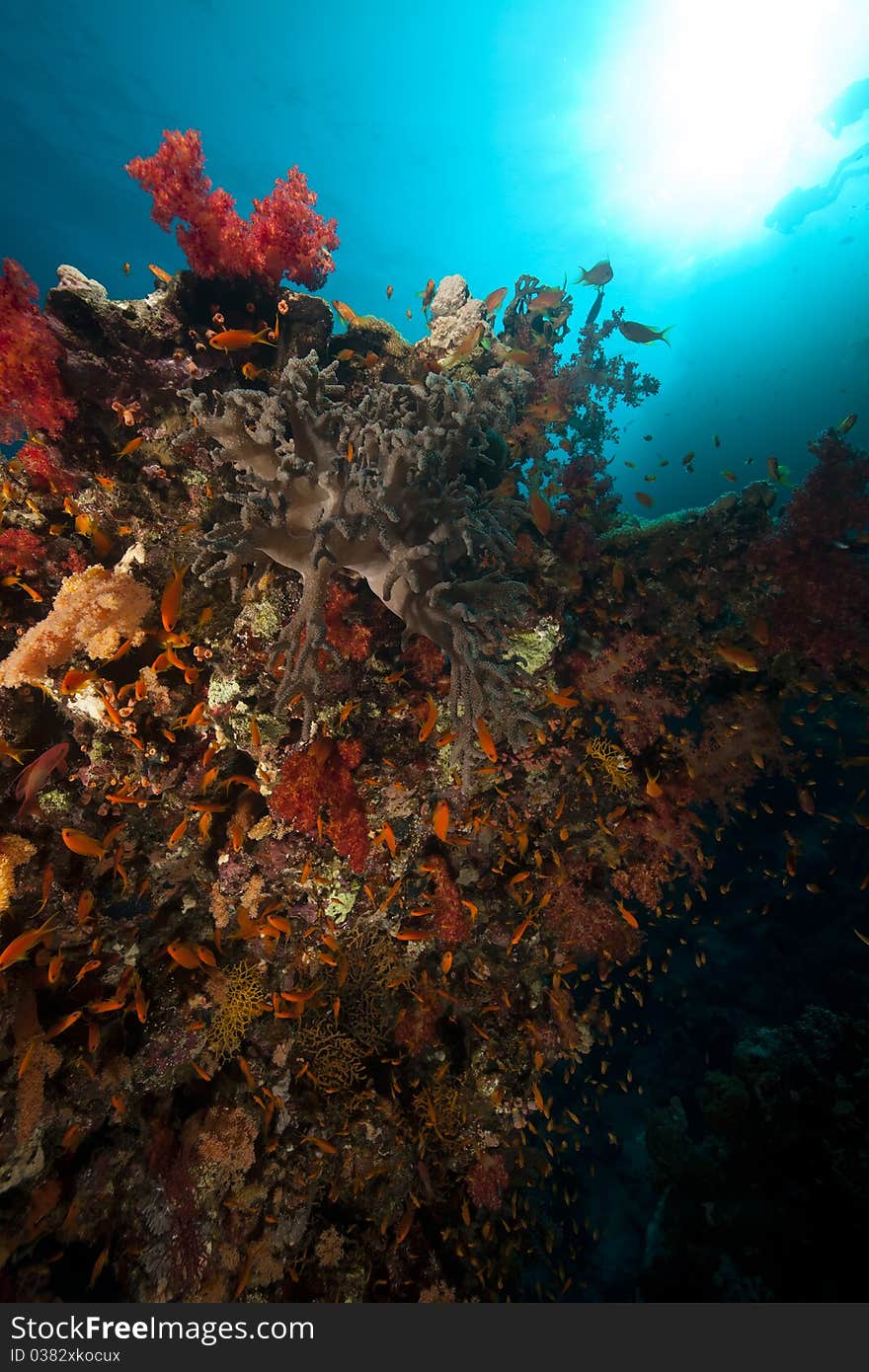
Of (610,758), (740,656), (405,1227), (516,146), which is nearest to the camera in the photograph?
(740,656)

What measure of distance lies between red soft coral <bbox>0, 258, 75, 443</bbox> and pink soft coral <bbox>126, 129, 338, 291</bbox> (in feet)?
4.62

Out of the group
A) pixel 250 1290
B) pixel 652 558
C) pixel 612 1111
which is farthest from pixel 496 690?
pixel 612 1111

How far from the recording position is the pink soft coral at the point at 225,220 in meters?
4.51

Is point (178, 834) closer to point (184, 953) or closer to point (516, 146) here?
point (184, 953)

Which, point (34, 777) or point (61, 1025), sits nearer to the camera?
point (34, 777)

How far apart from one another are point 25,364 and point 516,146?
72524 mm

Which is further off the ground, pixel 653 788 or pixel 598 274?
pixel 598 274

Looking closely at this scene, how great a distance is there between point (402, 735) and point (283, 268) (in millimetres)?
4608

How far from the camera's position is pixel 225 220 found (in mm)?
4719

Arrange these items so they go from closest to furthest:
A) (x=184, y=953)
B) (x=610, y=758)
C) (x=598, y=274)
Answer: (x=184, y=953), (x=610, y=758), (x=598, y=274)

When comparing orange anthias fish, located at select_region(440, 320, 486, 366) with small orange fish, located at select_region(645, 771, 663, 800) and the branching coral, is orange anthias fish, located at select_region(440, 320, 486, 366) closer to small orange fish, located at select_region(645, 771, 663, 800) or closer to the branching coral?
the branching coral

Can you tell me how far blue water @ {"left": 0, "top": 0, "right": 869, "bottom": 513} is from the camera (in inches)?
1308

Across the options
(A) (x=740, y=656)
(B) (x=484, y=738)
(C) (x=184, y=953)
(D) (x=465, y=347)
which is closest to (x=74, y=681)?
(C) (x=184, y=953)

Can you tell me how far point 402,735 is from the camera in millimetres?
4828
